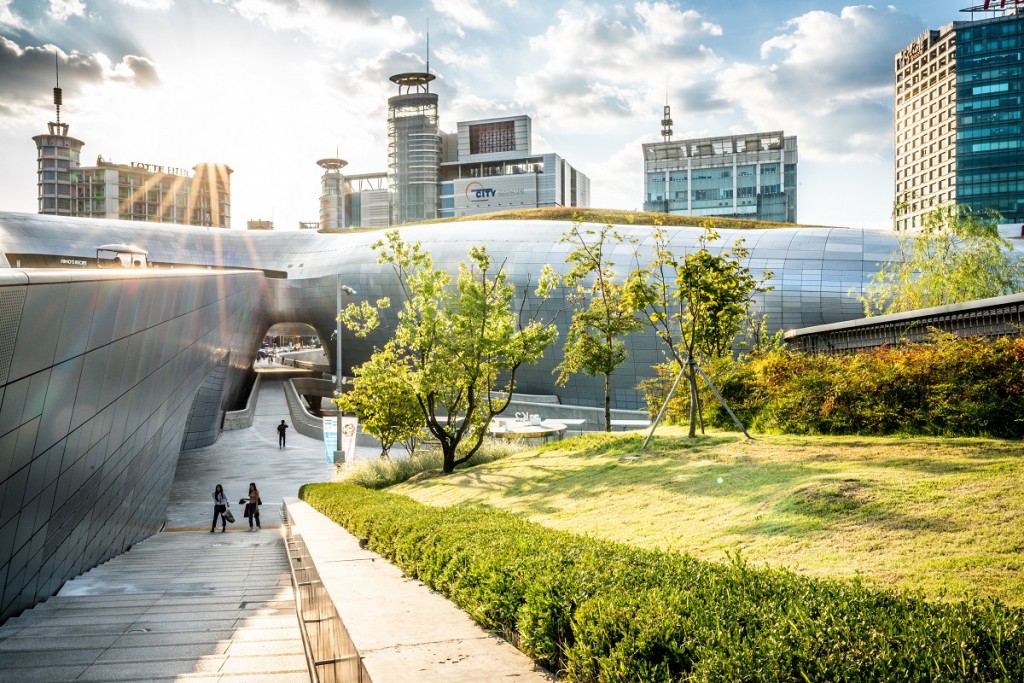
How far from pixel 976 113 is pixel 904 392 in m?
117

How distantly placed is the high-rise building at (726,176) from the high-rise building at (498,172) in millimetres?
22283

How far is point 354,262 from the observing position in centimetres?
5344

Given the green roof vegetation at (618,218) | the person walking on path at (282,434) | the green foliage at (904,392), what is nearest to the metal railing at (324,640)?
the green foliage at (904,392)

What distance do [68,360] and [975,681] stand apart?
9435 millimetres

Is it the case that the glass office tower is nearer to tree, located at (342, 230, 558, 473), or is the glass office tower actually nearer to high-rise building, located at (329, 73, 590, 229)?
high-rise building, located at (329, 73, 590, 229)

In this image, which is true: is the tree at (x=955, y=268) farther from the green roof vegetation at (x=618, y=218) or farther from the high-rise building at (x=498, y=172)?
the high-rise building at (x=498, y=172)

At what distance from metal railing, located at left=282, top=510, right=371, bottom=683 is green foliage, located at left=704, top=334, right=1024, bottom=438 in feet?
29.7

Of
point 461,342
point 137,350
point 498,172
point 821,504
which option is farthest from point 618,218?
point 498,172

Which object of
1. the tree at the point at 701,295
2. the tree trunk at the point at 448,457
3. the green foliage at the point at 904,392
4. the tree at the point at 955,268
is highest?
the tree at the point at 955,268

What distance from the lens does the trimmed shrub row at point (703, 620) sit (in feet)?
12.4

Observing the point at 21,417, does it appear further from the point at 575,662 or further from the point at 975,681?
the point at 975,681

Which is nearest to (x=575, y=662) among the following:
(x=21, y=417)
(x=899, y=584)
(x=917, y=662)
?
(x=917, y=662)

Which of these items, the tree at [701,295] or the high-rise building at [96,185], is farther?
the high-rise building at [96,185]

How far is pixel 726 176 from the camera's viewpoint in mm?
152250
